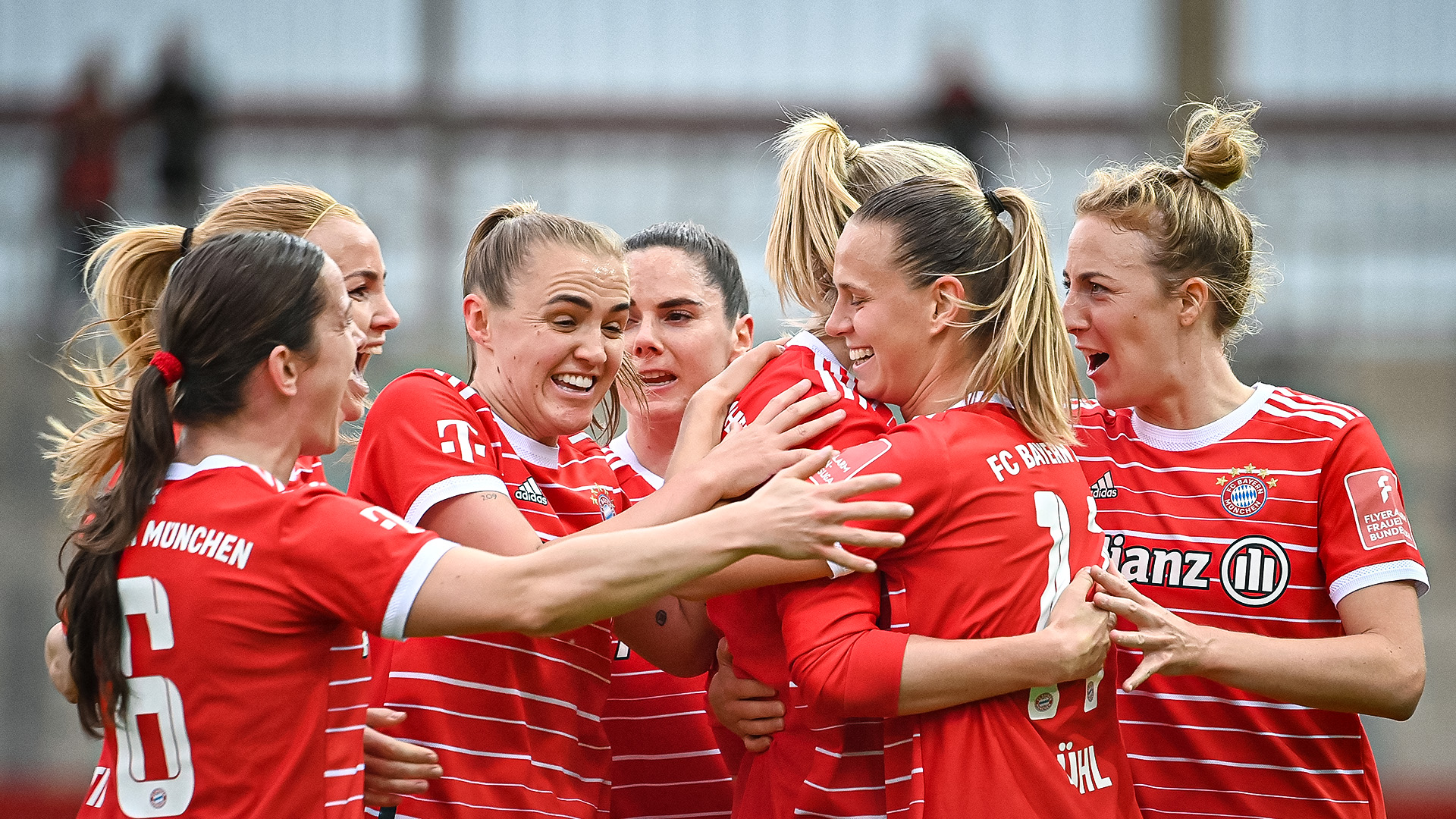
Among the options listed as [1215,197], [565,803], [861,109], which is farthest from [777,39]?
[565,803]

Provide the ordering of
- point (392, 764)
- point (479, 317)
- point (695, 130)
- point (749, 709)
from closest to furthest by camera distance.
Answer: point (392, 764)
point (749, 709)
point (479, 317)
point (695, 130)

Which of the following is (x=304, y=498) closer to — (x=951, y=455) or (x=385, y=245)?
(x=951, y=455)

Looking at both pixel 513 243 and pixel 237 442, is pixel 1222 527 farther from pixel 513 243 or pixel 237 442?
pixel 237 442

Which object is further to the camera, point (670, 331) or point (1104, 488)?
point (670, 331)

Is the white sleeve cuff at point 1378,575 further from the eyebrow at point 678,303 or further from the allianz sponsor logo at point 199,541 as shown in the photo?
the allianz sponsor logo at point 199,541

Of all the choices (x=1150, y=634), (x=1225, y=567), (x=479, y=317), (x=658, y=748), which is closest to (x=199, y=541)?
(x=479, y=317)

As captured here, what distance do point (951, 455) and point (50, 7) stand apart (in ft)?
38.7

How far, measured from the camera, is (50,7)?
1160cm

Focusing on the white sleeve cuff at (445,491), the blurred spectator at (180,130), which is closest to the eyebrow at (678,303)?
the white sleeve cuff at (445,491)

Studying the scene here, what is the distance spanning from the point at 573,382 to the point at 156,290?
3.48 feet

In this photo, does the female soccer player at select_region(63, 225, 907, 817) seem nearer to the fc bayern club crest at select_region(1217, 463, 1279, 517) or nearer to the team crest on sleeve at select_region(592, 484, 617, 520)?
the team crest on sleeve at select_region(592, 484, 617, 520)

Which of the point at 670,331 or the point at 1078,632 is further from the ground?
the point at 670,331

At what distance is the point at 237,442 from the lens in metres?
2.36

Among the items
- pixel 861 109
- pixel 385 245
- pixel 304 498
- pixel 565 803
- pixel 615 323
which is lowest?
pixel 565 803
